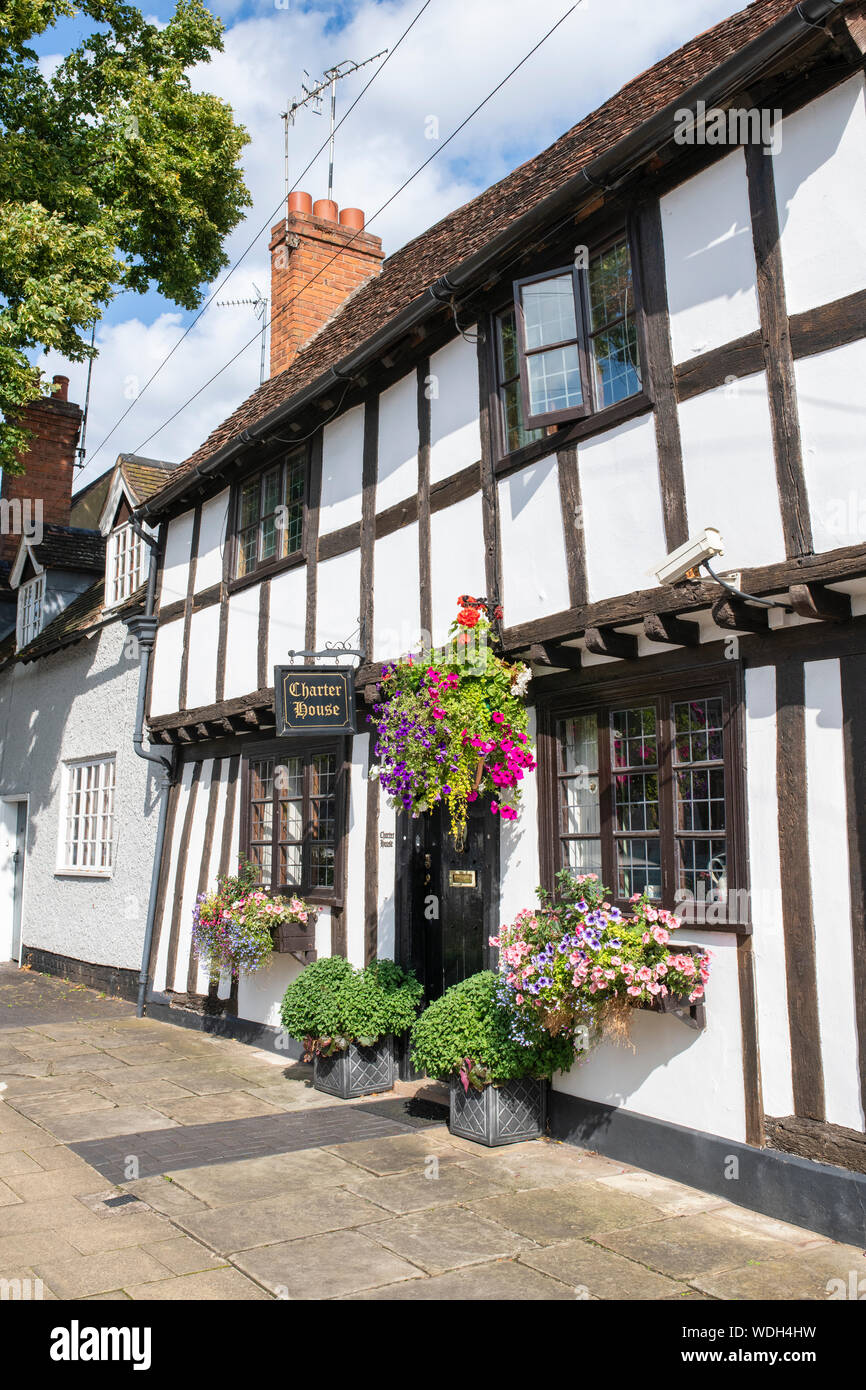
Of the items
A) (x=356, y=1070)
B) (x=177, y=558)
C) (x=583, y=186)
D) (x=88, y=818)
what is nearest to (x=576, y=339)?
(x=583, y=186)

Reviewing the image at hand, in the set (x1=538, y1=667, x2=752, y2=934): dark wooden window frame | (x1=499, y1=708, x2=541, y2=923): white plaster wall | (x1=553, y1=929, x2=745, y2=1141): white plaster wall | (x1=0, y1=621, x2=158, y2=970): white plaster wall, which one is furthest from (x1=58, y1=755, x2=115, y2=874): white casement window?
(x1=553, y1=929, x2=745, y2=1141): white plaster wall

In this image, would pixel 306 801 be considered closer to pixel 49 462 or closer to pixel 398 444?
pixel 398 444

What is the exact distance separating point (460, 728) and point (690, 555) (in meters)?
1.93

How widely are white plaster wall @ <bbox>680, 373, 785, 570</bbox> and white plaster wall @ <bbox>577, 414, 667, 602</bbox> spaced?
0.26 m

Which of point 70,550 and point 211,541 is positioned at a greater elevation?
point 70,550

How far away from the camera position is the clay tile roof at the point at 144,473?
13.9 meters

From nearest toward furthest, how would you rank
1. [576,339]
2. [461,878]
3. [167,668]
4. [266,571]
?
[576,339]
[461,878]
[266,571]
[167,668]

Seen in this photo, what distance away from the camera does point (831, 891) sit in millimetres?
5180

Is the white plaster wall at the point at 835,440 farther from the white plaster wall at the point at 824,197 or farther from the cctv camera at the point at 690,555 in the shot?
the cctv camera at the point at 690,555

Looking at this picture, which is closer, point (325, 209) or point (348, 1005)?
point (348, 1005)

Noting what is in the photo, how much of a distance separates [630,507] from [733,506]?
77 cm

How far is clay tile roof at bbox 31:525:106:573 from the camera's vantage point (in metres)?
16.9

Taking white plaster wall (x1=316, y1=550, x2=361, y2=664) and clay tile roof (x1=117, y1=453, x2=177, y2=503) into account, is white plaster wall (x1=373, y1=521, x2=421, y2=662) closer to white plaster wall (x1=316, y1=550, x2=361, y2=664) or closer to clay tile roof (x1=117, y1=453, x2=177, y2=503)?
white plaster wall (x1=316, y1=550, x2=361, y2=664)
